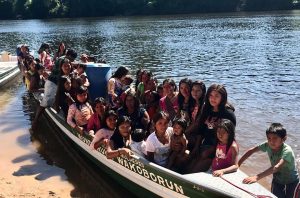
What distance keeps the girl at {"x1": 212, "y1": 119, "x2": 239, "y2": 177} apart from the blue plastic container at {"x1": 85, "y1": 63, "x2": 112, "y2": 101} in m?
4.64

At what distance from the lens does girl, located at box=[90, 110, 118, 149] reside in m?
6.77

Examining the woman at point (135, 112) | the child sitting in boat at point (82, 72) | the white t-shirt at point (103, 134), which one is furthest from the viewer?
the child sitting in boat at point (82, 72)

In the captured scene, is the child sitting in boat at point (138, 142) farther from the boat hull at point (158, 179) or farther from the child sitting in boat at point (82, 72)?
the child sitting in boat at point (82, 72)

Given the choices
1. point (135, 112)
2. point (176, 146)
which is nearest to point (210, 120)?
point (176, 146)

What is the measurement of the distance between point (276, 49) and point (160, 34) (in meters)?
15.5

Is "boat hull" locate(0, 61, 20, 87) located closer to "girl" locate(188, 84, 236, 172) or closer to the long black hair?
"girl" locate(188, 84, 236, 172)

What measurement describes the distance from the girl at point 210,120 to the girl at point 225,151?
0.29m

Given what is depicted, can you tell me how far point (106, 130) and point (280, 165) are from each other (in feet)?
10.0

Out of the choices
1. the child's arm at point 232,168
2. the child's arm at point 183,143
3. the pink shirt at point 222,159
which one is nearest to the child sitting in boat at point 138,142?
the child's arm at point 183,143

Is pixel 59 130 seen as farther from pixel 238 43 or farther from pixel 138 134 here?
pixel 238 43

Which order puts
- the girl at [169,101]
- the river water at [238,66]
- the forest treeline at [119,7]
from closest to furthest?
the girl at [169,101] < the river water at [238,66] < the forest treeline at [119,7]

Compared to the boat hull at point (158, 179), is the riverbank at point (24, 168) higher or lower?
lower

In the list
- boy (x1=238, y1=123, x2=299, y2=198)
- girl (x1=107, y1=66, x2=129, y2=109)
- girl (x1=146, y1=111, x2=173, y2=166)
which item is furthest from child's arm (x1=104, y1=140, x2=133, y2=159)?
girl (x1=107, y1=66, x2=129, y2=109)

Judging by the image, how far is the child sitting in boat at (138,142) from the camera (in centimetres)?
657
